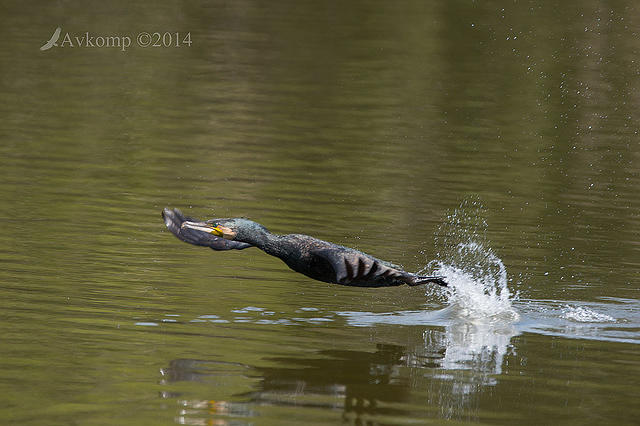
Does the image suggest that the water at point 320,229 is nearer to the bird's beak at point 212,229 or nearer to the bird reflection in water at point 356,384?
the bird reflection in water at point 356,384

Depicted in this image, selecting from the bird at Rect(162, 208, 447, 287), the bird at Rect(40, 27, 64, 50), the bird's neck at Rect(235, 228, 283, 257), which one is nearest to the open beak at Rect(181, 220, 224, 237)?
the bird at Rect(162, 208, 447, 287)

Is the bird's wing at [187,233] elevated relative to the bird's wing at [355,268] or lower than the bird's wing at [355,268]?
elevated

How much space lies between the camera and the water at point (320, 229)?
727 cm

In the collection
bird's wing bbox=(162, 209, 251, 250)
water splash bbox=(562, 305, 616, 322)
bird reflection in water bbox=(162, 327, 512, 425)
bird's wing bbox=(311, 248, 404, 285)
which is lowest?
bird reflection in water bbox=(162, 327, 512, 425)

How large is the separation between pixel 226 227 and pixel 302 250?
0.52 m

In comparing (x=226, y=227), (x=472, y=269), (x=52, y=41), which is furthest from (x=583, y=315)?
(x=52, y=41)

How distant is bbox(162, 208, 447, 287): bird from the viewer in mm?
7684

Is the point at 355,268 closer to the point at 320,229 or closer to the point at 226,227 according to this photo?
the point at 226,227

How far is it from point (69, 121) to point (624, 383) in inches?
433

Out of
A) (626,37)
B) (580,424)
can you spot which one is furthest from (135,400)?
(626,37)

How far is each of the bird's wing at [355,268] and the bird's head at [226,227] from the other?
1.94 feet

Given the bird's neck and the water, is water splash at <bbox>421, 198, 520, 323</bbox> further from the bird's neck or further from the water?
the bird's neck

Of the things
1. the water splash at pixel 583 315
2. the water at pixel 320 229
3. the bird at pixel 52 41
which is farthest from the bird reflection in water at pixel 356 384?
the bird at pixel 52 41

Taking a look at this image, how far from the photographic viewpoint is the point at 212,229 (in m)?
7.98
